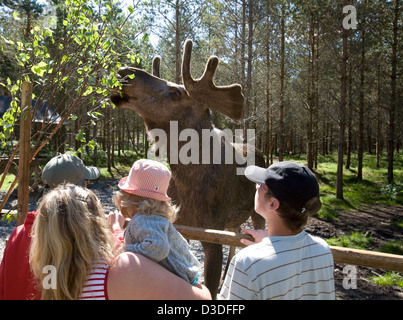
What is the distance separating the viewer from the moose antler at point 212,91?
4.15m

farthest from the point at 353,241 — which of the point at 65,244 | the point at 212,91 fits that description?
the point at 65,244

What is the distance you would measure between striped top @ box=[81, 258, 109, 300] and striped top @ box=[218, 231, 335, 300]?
1.74ft

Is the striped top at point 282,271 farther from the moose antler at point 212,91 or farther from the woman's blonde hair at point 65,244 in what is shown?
the moose antler at point 212,91

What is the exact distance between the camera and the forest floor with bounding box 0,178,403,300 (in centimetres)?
565

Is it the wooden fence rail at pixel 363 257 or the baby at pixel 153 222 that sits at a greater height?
the baby at pixel 153 222

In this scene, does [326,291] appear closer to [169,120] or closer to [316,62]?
[169,120]

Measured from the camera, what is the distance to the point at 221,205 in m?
4.05

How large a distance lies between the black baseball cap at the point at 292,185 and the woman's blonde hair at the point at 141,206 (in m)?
0.54

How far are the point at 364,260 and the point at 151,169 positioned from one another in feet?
5.03

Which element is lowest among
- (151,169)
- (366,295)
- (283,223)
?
(366,295)

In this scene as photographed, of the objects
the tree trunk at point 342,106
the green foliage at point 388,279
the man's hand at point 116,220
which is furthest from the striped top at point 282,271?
the tree trunk at point 342,106

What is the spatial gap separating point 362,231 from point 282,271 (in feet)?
28.2

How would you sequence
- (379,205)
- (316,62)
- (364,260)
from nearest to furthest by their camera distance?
(364,260) → (379,205) → (316,62)
